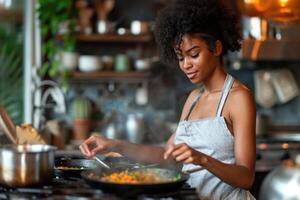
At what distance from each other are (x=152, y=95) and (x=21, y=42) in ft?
4.17

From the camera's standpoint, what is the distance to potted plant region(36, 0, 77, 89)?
178 inches

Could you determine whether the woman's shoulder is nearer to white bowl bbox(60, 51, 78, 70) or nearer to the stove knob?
the stove knob

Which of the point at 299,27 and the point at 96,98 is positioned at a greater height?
the point at 299,27

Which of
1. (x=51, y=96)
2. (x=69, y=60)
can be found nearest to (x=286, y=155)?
(x=69, y=60)

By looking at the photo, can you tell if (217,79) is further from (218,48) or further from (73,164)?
(73,164)

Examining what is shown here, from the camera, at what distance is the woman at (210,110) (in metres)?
1.91

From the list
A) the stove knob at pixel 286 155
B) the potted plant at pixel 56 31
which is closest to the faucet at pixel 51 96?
the potted plant at pixel 56 31

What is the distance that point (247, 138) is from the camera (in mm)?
1898

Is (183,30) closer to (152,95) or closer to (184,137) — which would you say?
(184,137)

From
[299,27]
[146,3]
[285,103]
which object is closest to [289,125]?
[285,103]

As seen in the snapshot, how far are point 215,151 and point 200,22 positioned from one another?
0.50 m

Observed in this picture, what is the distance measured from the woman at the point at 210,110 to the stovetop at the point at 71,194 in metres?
0.19

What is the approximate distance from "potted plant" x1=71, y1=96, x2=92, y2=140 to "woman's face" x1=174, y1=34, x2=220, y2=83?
2662 millimetres

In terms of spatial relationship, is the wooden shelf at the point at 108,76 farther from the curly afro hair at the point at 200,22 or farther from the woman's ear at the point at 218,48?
the woman's ear at the point at 218,48
